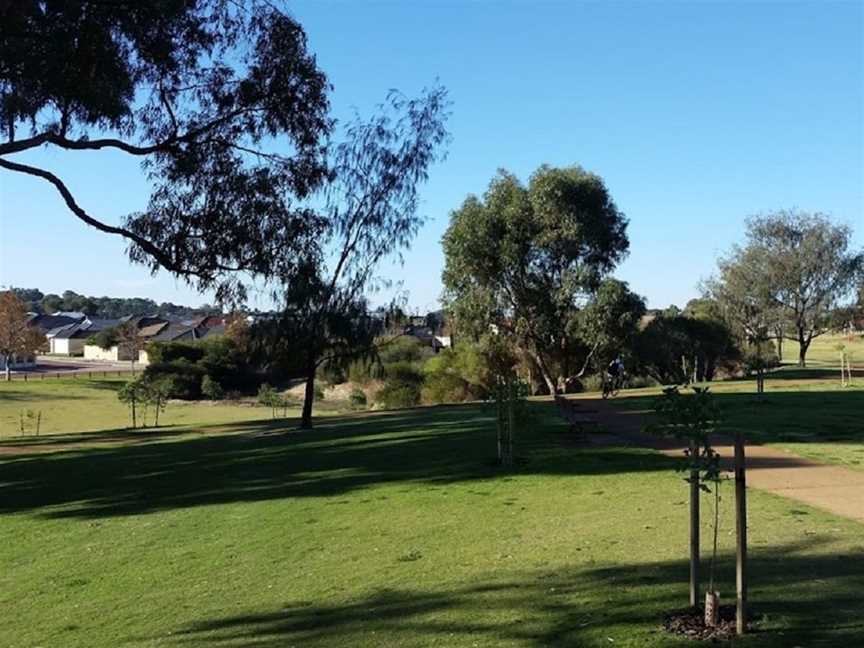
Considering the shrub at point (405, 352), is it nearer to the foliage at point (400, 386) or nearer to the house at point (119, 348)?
the foliage at point (400, 386)

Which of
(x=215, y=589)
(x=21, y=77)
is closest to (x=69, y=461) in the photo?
(x=21, y=77)

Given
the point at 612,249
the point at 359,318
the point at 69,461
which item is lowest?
the point at 69,461

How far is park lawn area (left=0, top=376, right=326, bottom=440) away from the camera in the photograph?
Result: 36781mm

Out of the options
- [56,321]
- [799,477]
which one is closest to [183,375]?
[799,477]

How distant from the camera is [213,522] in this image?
9.91 meters

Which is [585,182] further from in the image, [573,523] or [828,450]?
[573,523]

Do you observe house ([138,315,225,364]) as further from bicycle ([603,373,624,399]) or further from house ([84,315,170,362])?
bicycle ([603,373,624,399])

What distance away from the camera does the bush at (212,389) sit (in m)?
50.1

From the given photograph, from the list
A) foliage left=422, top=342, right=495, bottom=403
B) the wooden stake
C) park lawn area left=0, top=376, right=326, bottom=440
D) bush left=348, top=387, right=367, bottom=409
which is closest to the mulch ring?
the wooden stake

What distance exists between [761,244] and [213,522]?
38.5 m

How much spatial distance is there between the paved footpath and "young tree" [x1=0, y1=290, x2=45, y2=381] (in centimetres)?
5891

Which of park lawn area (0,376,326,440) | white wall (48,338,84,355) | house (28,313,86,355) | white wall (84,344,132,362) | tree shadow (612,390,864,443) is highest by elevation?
house (28,313,86,355)

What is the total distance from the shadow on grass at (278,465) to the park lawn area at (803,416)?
219 centimetres

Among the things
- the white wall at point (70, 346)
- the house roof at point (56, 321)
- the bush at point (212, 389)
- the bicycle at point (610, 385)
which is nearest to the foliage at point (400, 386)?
the bicycle at point (610, 385)
